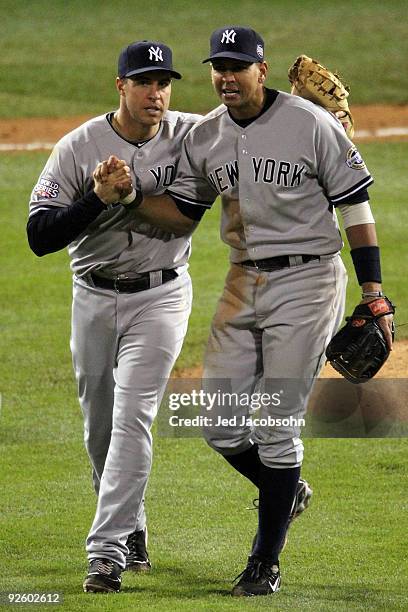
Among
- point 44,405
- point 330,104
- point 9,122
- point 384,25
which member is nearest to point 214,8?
point 384,25

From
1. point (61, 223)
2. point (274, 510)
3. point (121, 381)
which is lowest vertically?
point (274, 510)

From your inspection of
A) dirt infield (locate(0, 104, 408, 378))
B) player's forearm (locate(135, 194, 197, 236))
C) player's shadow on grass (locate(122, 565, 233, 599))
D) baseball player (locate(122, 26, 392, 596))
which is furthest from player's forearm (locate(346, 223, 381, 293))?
dirt infield (locate(0, 104, 408, 378))

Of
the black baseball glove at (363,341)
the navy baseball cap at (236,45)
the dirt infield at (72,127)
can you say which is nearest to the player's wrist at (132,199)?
the navy baseball cap at (236,45)

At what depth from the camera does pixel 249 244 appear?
190 inches

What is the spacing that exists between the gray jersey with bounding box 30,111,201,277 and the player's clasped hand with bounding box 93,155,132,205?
0.29 m

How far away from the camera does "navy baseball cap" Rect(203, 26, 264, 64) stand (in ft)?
15.4

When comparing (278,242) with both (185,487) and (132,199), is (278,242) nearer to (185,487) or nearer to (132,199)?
(132,199)

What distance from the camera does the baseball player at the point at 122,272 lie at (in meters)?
4.76

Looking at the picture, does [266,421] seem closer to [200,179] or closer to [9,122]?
[200,179]

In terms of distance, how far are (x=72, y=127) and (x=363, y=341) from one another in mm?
14057

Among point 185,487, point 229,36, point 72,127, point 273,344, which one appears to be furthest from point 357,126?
point 273,344

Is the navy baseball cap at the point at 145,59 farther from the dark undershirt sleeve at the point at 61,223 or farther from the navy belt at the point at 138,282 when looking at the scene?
the navy belt at the point at 138,282

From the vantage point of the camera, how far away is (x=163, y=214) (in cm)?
500

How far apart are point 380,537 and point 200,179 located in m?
1.76
